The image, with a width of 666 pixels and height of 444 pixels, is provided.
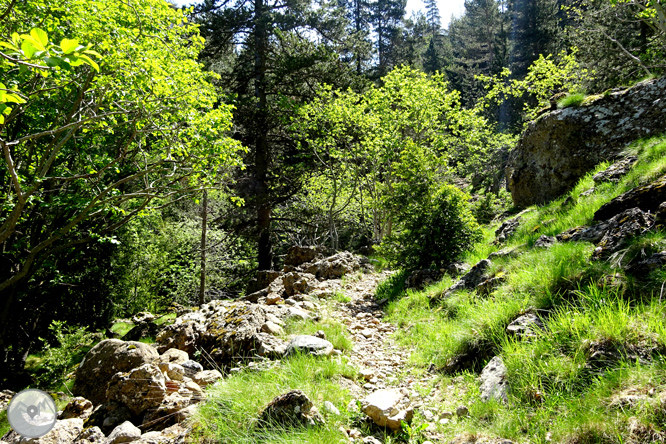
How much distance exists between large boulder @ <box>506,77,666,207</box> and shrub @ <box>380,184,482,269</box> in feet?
7.24

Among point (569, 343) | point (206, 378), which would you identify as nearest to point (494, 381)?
point (569, 343)

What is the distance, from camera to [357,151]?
14.5 meters

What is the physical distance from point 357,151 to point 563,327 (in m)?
12.2

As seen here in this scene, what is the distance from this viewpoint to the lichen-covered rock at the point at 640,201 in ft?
12.3

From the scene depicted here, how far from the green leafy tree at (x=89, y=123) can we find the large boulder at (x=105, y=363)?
105 inches

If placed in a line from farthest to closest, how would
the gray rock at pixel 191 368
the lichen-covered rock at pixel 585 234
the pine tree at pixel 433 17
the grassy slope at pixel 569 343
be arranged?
the pine tree at pixel 433 17 → the gray rock at pixel 191 368 → the lichen-covered rock at pixel 585 234 → the grassy slope at pixel 569 343

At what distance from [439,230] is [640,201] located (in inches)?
139

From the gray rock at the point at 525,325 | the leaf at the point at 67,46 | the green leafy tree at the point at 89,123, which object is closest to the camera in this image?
the leaf at the point at 67,46

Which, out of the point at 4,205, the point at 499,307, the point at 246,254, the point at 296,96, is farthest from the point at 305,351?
the point at 246,254

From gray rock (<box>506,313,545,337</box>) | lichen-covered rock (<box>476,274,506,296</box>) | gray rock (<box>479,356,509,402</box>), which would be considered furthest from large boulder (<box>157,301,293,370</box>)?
lichen-covered rock (<box>476,274,506,296</box>)

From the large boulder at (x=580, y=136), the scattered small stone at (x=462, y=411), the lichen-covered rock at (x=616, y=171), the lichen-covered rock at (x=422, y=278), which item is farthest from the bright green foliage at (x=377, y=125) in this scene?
the scattered small stone at (x=462, y=411)

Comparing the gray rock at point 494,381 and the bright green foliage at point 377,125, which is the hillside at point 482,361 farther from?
the bright green foliage at point 377,125

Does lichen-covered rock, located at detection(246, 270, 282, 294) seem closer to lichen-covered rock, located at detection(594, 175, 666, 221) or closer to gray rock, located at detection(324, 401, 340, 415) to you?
gray rock, located at detection(324, 401, 340, 415)

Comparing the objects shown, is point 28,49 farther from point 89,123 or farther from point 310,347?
point 89,123
